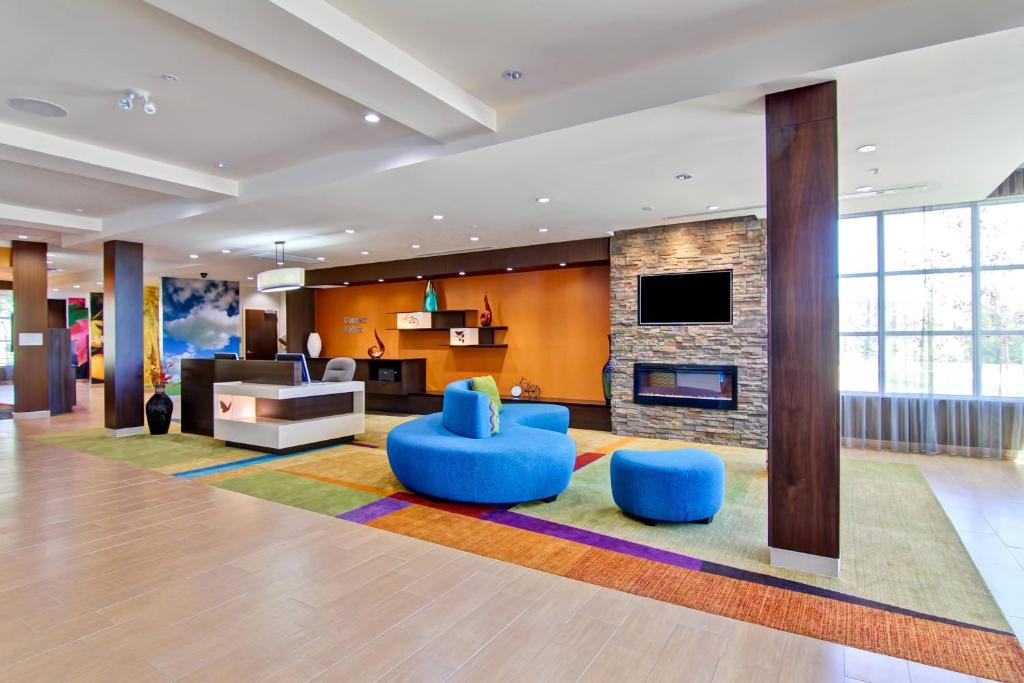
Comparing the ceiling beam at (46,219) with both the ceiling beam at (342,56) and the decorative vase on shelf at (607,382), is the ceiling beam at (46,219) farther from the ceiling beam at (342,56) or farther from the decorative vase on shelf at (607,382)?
the decorative vase on shelf at (607,382)

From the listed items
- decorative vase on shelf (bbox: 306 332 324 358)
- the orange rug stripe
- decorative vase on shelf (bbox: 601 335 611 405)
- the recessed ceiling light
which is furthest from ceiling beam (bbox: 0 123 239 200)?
decorative vase on shelf (bbox: 306 332 324 358)

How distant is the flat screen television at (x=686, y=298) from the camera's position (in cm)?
665

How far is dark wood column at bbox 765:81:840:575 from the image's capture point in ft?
10.0

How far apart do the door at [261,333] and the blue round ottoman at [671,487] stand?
42.2 feet

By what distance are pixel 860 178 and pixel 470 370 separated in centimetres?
666

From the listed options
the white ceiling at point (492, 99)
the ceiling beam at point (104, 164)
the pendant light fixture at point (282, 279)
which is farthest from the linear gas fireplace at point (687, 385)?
the ceiling beam at point (104, 164)

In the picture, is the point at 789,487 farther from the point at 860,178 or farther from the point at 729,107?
the point at 860,178

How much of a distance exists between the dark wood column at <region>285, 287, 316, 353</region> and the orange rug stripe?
886 centimetres

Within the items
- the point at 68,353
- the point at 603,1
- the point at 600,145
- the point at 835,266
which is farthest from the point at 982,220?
the point at 68,353

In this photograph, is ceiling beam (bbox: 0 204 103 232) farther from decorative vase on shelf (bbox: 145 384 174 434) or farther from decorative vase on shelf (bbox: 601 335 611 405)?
decorative vase on shelf (bbox: 601 335 611 405)

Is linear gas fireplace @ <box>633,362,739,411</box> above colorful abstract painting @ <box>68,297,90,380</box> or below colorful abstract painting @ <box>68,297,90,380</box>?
below

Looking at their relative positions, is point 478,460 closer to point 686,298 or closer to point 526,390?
point 686,298

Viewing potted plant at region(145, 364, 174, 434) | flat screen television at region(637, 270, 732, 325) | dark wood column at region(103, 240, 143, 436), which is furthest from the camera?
potted plant at region(145, 364, 174, 434)

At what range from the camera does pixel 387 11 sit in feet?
9.21
